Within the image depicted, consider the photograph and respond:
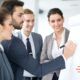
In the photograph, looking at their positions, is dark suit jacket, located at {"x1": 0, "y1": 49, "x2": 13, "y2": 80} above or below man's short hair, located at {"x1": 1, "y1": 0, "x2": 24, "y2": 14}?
below

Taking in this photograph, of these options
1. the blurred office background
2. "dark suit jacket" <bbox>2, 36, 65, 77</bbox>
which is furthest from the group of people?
the blurred office background

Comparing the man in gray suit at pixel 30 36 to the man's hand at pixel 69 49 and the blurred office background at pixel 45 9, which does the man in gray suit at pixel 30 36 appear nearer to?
the blurred office background at pixel 45 9

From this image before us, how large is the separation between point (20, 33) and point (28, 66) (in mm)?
712

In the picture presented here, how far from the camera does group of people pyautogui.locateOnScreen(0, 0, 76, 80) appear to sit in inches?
60.7

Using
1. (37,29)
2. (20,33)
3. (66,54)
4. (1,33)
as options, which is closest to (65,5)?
(37,29)

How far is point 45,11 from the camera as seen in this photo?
2621 mm

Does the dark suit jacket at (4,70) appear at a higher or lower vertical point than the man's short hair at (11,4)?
lower

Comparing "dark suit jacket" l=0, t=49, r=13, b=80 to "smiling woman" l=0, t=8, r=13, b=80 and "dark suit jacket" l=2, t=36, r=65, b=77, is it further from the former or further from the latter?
"dark suit jacket" l=2, t=36, r=65, b=77

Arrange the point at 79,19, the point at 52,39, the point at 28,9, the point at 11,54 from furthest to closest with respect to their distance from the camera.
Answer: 1. the point at 28,9
2. the point at 52,39
3. the point at 79,19
4. the point at 11,54

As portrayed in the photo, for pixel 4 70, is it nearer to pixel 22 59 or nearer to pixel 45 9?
pixel 22 59

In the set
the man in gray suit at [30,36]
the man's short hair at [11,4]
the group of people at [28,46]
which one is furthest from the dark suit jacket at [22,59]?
the man in gray suit at [30,36]

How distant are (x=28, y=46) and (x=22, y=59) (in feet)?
2.23

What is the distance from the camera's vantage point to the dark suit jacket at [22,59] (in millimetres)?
1678

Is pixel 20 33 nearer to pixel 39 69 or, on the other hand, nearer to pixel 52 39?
pixel 52 39
